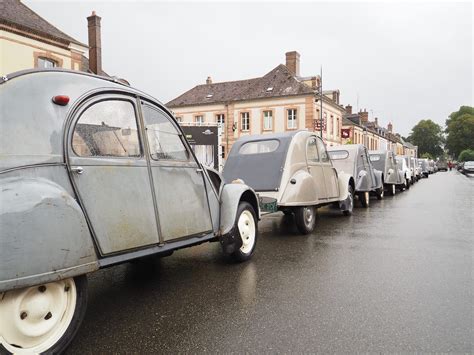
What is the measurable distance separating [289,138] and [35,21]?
19734 millimetres

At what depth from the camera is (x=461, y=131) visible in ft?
295

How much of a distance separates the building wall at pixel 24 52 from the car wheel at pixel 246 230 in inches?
666

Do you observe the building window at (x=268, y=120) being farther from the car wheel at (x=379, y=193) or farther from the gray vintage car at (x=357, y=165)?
the gray vintage car at (x=357, y=165)

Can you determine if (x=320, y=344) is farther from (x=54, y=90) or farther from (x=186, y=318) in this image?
(x=54, y=90)

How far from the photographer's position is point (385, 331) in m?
3.15

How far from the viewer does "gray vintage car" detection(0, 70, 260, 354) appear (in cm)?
Answer: 248

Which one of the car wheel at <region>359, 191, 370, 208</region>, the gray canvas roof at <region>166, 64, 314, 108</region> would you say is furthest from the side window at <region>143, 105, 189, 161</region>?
the gray canvas roof at <region>166, 64, 314, 108</region>

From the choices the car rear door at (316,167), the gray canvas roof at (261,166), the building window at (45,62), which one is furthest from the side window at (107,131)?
the building window at (45,62)

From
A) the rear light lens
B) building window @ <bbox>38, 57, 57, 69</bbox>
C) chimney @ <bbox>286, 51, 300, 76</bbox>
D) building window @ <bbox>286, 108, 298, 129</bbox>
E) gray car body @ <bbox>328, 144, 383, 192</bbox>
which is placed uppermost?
chimney @ <bbox>286, 51, 300, 76</bbox>

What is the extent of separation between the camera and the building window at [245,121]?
137 feet

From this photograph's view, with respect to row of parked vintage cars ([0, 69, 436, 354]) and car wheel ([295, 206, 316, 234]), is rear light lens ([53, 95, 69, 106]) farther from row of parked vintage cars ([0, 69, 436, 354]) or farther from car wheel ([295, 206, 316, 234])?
car wheel ([295, 206, 316, 234])

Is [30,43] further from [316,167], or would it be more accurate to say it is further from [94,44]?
[316,167]

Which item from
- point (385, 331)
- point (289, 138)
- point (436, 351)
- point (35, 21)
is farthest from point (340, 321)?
point (35, 21)

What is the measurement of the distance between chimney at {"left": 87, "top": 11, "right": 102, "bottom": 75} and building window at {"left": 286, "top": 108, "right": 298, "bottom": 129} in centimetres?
1956
